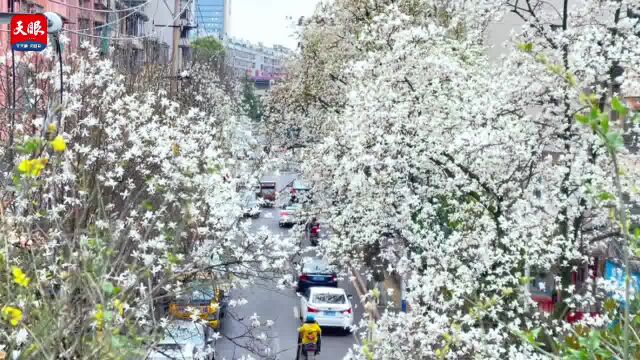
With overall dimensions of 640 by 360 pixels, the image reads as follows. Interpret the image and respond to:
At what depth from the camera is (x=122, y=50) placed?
26.8m

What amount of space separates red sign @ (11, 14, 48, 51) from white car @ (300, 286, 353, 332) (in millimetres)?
12601

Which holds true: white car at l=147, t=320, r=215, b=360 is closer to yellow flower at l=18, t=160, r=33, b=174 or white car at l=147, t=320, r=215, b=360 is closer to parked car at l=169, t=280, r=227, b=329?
parked car at l=169, t=280, r=227, b=329

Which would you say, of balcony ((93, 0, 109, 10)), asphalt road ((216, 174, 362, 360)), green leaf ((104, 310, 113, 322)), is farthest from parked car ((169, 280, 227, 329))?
balcony ((93, 0, 109, 10))

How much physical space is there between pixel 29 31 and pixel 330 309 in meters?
12.9

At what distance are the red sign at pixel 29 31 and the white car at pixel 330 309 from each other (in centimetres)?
1260

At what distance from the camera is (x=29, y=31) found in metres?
11.2

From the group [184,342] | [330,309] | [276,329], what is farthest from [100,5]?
[184,342]

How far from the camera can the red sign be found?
1100 cm

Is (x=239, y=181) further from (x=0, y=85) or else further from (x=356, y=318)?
(x=356, y=318)

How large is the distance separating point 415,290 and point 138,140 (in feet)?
17.3

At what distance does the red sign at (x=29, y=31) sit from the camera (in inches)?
433

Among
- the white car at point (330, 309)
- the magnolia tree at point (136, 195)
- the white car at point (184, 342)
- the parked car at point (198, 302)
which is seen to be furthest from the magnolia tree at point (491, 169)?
the white car at point (330, 309)

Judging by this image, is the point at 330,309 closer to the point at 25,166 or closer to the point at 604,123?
the point at 25,166

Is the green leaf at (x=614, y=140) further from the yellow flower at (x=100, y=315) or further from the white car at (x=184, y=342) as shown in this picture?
the white car at (x=184, y=342)
